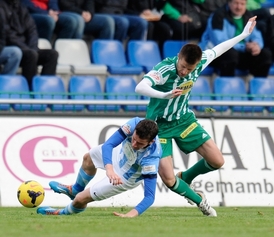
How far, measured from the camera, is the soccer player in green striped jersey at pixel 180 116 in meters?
10.5

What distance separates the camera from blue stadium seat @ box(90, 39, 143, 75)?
1681 cm

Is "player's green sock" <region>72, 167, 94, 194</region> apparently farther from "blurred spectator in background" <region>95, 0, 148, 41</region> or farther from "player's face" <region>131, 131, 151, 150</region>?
"blurred spectator in background" <region>95, 0, 148, 41</region>

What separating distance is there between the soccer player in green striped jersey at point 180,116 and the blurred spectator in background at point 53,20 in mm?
5741

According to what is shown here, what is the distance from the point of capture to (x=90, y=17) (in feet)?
55.5

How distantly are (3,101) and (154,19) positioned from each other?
5.51m

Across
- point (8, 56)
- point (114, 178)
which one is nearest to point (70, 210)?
point (114, 178)

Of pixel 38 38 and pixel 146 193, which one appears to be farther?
pixel 38 38

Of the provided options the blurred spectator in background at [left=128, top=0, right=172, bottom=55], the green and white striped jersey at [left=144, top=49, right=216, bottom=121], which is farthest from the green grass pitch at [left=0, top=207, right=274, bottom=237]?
the blurred spectator in background at [left=128, top=0, right=172, bottom=55]

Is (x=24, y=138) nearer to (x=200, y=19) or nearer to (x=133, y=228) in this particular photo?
(x=133, y=228)

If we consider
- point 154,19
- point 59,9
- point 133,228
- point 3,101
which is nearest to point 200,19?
point 154,19

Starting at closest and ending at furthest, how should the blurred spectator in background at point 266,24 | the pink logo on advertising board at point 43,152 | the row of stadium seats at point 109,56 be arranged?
the pink logo on advertising board at point 43,152 → the row of stadium seats at point 109,56 → the blurred spectator in background at point 266,24

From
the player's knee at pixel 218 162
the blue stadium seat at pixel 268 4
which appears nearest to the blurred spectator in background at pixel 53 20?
the blue stadium seat at pixel 268 4

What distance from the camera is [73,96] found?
15109 mm

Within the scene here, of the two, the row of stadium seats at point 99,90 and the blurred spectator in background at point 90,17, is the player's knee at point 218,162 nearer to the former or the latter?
the row of stadium seats at point 99,90
